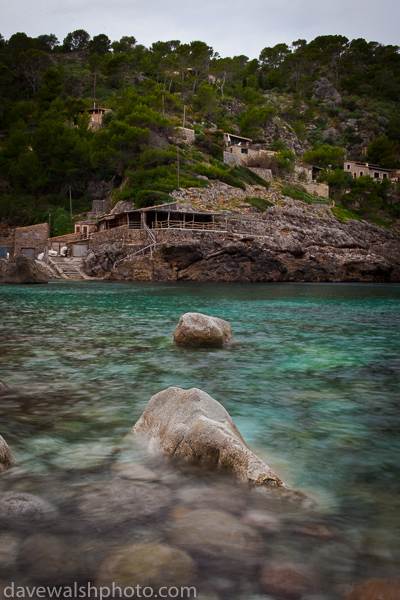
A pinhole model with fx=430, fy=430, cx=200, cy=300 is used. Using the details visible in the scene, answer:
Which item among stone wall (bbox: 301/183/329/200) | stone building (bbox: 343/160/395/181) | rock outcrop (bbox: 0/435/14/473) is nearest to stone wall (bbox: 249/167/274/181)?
stone wall (bbox: 301/183/329/200)

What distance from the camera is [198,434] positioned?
390 centimetres

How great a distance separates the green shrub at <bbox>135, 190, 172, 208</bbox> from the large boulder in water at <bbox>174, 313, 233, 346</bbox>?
136 feet

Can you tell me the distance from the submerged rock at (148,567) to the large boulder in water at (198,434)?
1106mm

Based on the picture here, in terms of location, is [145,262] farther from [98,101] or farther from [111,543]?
[98,101]

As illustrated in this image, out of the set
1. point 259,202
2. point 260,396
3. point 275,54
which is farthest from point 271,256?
point 275,54

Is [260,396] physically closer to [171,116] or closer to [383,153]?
[171,116]

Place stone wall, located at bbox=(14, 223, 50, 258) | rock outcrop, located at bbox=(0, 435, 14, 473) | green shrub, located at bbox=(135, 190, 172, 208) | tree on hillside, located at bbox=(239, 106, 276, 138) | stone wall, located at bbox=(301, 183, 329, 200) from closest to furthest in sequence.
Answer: rock outcrop, located at bbox=(0, 435, 14, 473) → green shrub, located at bbox=(135, 190, 172, 208) → stone wall, located at bbox=(14, 223, 50, 258) → stone wall, located at bbox=(301, 183, 329, 200) → tree on hillside, located at bbox=(239, 106, 276, 138)

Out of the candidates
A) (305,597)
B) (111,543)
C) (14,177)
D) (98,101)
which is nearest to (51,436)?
(111,543)

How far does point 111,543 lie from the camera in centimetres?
272

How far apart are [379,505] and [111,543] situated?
6.79 ft

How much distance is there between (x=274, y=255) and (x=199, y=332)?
128ft

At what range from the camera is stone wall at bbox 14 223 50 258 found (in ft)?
178

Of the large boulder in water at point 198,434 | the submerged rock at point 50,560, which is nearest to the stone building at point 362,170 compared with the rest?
the large boulder in water at point 198,434

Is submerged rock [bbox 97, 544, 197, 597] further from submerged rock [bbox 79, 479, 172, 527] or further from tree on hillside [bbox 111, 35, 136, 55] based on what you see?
tree on hillside [bbox 111, 35, 136, 55]
